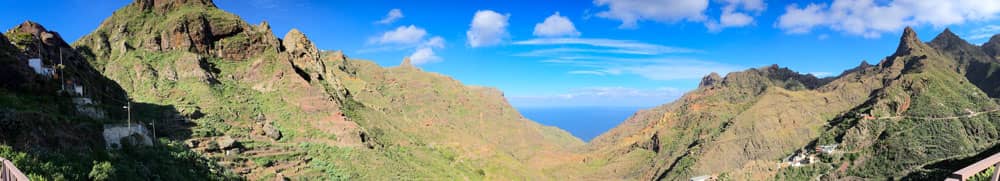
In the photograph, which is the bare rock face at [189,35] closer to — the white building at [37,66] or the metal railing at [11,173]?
the white building at [37,66]

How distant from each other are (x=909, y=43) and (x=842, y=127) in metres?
60.8

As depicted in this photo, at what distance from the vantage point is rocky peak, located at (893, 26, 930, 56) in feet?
426

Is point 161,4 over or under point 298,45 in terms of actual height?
over

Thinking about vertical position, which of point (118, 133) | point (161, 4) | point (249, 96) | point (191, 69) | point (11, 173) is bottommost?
point (118, 133)

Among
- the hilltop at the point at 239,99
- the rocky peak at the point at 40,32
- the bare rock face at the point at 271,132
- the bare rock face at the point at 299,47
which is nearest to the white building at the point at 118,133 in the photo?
the hilltop at the point at 239,99

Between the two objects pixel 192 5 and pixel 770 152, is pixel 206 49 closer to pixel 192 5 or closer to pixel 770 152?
pixel 192 5

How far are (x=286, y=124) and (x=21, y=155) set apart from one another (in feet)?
111

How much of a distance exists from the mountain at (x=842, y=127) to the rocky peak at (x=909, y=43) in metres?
0.35

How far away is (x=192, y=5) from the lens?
5288 centimetres

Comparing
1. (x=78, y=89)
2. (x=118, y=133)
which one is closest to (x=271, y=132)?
(x=78, y=89)

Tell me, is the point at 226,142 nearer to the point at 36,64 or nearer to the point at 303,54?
the point at 36,64

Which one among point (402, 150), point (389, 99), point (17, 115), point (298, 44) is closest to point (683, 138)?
point (389, 99)

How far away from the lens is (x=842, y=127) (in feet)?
308

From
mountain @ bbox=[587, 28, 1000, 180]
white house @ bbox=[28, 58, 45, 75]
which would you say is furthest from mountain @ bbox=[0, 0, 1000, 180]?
mountain @ bbox=[587, 28, 1000, 180]
